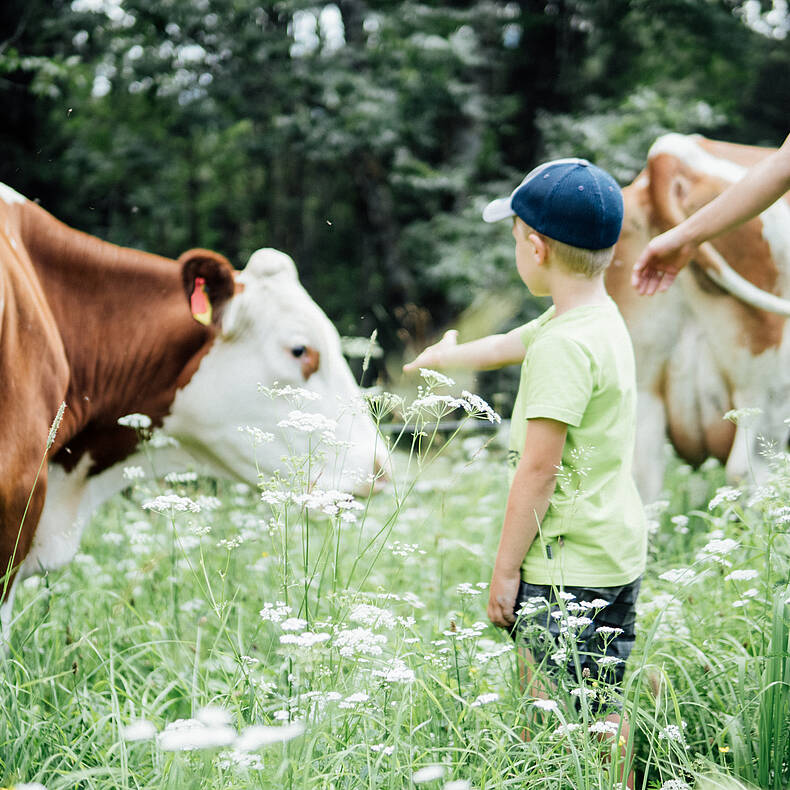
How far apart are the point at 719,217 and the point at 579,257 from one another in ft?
1.84

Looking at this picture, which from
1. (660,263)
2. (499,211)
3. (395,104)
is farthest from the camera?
(395,104)

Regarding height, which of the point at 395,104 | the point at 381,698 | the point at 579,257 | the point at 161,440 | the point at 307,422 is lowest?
the point at 381,698

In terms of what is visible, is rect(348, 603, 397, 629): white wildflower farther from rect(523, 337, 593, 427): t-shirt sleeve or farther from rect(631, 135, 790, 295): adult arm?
rect(631, 135, 790, 295): adult arm

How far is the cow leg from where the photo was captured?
3.63 m

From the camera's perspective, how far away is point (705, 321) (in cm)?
352

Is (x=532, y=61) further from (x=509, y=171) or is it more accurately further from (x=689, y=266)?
(x=689, y=266)

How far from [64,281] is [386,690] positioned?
1.85m

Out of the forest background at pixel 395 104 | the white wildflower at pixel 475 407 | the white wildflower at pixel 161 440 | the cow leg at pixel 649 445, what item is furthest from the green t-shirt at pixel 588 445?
the forest background at pixel 395 104

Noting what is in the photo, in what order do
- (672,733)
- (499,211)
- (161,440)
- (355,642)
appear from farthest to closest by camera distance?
1. (161,440)
2. (499,211)
3. (672,733)
4. (355,642)

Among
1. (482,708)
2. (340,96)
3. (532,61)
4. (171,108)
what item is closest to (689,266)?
(482,708)

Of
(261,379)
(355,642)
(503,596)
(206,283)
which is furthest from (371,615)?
(206,283)

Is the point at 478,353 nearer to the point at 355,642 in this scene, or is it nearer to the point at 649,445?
the point at 355,642

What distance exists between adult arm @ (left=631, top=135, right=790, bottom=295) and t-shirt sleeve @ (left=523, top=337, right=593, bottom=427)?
72 centimetres

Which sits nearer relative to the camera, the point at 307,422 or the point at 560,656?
the point at 560,656
